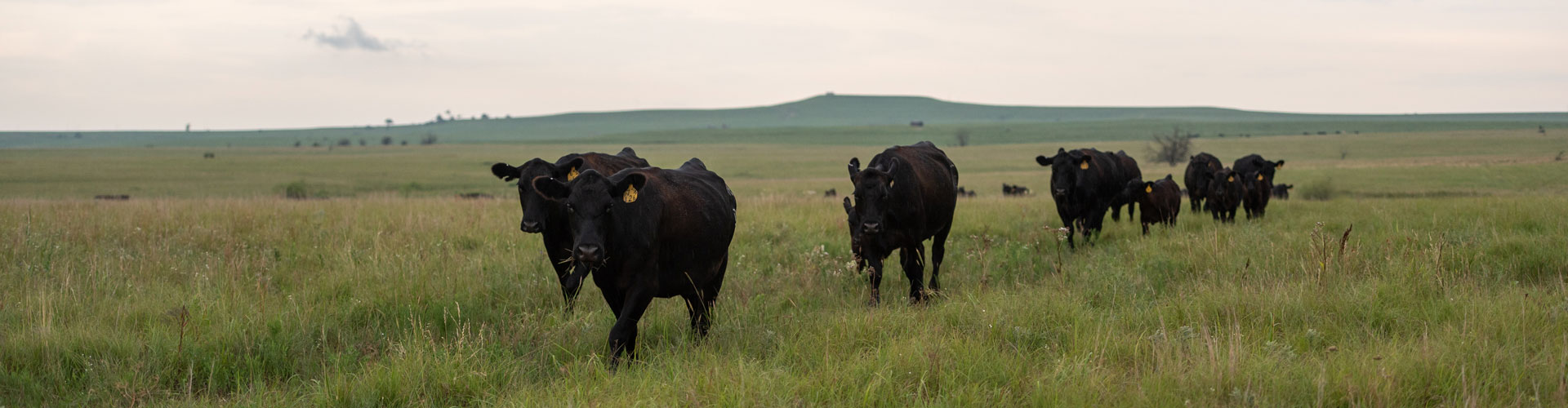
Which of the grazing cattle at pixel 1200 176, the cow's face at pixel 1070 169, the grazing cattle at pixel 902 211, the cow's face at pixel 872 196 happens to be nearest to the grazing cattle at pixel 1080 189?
the cow's face at pixel 1070 169

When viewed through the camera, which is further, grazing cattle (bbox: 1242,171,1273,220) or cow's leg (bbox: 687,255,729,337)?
grazing cattle (bbox: 1242,171,1273,220)

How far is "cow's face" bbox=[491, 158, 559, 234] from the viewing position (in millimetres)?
7062

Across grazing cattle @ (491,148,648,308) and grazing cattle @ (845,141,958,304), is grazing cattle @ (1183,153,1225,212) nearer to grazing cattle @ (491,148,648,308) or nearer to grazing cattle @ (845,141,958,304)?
grazing cattle @ (845,141,958,304)

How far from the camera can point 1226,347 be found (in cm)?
541

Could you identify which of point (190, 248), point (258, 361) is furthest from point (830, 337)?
point (190, 248)

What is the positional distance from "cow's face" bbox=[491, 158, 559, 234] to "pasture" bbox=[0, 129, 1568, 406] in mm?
712

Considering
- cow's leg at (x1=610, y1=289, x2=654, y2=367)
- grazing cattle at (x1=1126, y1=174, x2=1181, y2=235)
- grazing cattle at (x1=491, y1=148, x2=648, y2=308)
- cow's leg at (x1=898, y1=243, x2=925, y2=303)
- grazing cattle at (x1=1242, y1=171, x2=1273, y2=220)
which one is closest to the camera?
cow's leg at (x1=610, y1=289, x2=654, y2=367)

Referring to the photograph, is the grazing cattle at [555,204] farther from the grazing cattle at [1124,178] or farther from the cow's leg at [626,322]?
the grazing cattle at [1124,178]

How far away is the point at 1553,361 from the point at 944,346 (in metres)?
3.04

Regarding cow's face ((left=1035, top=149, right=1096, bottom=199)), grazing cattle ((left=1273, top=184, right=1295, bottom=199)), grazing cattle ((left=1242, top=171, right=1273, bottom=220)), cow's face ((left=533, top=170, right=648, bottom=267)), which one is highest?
cow's face ((left=533, top=170, right=648, bottom=267))

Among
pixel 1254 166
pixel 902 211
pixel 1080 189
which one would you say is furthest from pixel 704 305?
pixel 1254 166

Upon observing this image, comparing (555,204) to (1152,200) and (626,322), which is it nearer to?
(626,322)

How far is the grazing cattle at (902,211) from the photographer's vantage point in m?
8.14

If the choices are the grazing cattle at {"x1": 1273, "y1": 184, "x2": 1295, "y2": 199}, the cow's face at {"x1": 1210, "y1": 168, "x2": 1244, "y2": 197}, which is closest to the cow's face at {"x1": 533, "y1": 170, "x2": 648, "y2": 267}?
the cow's face at {"x1": 1210, "y1": 168, "x2": 1244, "y2": 197}
